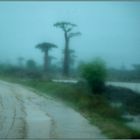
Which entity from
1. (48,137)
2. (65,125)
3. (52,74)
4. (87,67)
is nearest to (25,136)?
(48,137)

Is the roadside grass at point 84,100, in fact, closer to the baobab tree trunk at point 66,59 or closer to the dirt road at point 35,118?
the dirt road at point 35,118

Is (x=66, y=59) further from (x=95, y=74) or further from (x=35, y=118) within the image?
(x=35, y=118)

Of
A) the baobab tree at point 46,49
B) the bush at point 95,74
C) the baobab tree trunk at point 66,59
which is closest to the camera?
the baobab tree at point 46,49

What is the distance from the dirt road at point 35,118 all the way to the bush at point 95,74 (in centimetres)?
66

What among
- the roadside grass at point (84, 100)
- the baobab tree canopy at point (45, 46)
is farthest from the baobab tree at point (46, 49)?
the roadside grass at point (84, 100)

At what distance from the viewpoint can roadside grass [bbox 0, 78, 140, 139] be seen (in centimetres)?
779

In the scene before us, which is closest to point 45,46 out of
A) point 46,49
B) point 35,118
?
point 46,49

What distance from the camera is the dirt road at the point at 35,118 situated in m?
6.66

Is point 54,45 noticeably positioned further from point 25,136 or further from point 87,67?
point 25,136

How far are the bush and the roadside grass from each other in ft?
0.50

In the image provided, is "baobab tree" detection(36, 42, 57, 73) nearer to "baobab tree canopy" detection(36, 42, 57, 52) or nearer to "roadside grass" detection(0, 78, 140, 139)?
"baobab tree canopy" detection(36, 42, 57, 52)

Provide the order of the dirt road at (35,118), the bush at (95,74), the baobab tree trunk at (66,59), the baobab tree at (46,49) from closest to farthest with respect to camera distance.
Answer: the dirt road at (35,118), the baobab tree at (46,49), the baobab tree trunk at (66,59), the bush at (95,74)

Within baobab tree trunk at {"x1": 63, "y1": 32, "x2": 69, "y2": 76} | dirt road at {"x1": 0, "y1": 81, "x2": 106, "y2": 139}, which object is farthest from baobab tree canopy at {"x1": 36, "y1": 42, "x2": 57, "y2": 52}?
dirt road at {"x1": 0, "y1": 81, "x2": 106, "y2": 139}

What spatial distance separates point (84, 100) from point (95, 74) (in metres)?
0.58
